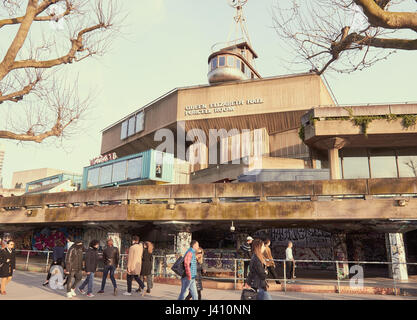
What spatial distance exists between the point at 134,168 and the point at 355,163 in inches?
732

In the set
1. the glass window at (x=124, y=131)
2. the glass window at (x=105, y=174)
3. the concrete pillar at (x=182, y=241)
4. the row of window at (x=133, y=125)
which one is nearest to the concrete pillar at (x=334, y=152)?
the concrete pillar at (x=182, y=241)

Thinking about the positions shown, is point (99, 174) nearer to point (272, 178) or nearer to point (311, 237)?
point (272, 178)

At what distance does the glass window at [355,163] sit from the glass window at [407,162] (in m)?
2.52

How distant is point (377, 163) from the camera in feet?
86.5

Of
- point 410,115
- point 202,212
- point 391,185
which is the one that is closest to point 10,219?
point 202,212

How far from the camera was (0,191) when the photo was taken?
72812mm

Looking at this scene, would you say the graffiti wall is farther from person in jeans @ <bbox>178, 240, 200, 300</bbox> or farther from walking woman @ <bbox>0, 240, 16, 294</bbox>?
walking woman @ <bbox>0, 240, 16, 294</bbox>

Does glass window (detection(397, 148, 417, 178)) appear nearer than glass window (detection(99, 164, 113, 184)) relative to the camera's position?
Yes

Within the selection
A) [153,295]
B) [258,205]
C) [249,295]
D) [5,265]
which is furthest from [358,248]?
[5,265]

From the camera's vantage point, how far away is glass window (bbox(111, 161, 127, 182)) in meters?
27.8

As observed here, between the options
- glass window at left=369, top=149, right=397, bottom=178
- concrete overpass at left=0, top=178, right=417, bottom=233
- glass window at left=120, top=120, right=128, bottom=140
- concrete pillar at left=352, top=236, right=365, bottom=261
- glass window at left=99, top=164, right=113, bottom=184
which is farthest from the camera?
glass window at left=120, top=120, right=128, bottom=140

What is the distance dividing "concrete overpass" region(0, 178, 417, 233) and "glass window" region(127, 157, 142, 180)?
785 centimetres

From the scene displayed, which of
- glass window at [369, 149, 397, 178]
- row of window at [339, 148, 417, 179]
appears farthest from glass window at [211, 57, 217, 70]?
glass window at [369, 149, 397, 178]
